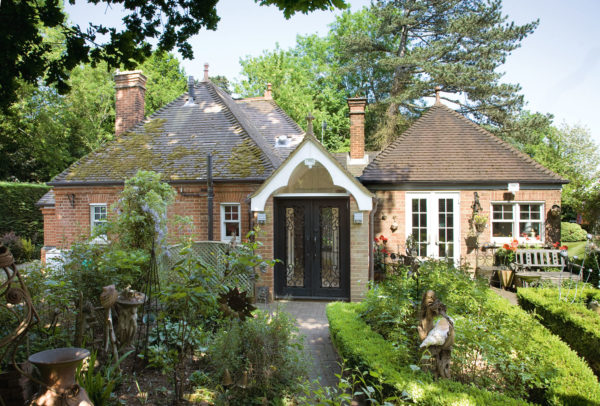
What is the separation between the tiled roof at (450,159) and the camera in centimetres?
1293

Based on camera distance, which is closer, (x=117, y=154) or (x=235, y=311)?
(x=235, y=311)

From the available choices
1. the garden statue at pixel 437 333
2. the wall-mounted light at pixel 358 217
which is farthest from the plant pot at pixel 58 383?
the wall-mounted light at pixel 358 217

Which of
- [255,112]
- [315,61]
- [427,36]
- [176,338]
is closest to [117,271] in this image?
[176,338]

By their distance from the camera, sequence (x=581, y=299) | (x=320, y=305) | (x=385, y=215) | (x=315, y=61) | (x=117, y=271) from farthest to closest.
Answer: (x=315, y=61), (x=385, y=215), (x=320, y=305), (x=581, y=299), (x=117, y=271)

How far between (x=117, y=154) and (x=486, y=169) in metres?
12.6

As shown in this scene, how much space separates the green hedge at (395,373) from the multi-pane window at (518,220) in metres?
8.82

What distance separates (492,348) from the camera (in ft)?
14.9

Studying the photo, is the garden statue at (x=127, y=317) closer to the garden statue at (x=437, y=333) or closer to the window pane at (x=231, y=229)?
the garden statue at (x=437, y=333)

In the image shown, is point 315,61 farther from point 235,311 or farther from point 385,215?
point 235,311

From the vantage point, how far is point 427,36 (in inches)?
1041

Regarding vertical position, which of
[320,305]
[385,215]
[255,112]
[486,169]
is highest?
[255,112]

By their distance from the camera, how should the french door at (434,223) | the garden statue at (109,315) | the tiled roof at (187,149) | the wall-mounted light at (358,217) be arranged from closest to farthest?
the garden statue at (109,315)
the wall-mounted light at (358,217)
the tiled roof at (187,149)
the french door at (434,223)

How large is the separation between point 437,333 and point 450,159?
1074 centimetres

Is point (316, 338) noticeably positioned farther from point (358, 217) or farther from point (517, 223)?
point (517, 223)
